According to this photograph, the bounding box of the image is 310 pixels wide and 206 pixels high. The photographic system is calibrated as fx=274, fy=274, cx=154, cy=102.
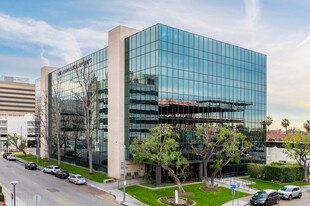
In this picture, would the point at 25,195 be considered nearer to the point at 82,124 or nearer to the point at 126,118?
the point at 126,118

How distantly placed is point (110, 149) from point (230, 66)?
23960 mm

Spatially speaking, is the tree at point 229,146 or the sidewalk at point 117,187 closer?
the sidewalk at point 117,187

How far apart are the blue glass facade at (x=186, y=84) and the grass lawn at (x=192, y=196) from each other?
21.0ft

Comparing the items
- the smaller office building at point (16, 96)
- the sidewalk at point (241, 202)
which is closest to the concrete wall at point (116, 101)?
the sidewalk at point (241, 202)

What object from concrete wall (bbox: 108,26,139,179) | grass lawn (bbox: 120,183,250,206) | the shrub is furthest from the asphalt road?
the shrub

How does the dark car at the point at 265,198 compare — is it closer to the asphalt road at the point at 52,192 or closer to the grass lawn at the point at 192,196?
the grass lawn at the point at 192,196

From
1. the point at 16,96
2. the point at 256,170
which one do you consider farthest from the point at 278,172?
the point at 16,96

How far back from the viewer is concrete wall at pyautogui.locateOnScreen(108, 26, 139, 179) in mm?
41281

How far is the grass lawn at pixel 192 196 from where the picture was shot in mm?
28725

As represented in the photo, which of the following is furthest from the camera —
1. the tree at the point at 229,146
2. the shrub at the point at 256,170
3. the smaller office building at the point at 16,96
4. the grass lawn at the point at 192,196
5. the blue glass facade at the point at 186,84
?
the smaller office building at the point at 16,96

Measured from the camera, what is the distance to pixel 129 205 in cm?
2719

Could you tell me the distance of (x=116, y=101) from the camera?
4219 centimetres

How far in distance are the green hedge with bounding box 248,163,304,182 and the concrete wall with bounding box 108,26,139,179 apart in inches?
821

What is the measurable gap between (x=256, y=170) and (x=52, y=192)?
102ft
